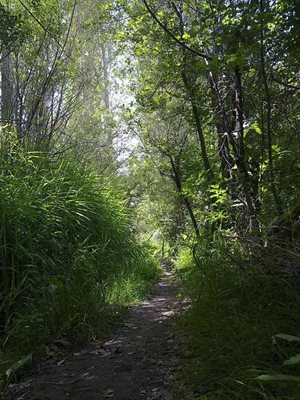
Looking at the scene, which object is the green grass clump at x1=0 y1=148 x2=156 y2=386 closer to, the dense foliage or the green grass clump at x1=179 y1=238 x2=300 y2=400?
the dense foliage

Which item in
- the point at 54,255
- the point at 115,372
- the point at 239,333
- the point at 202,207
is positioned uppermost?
the point at 202,207

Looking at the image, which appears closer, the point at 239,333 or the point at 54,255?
the point at 239,333

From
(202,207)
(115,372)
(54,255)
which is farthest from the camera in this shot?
(202,207)

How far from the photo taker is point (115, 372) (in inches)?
120

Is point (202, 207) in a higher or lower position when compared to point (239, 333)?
higher

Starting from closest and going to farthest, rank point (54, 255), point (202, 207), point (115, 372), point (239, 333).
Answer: point (239, 333) < point (115, 372) < point (54, 255) < point (202, 207)

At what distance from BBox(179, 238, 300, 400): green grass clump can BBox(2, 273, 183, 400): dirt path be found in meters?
0.22

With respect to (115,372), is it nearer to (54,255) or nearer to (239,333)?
(239,333)

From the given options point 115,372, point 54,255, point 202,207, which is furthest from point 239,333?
point 202,207

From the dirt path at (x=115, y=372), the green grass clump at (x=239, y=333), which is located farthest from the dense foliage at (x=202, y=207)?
the dirt path at (x=115, y=372)

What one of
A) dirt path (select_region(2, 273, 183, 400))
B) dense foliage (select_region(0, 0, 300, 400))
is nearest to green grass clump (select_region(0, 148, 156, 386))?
dense foliage (select_region(0, 0, 300, 400))

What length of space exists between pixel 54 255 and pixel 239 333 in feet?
7.57

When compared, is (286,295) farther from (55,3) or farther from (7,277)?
(55,3)

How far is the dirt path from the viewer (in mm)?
2711
